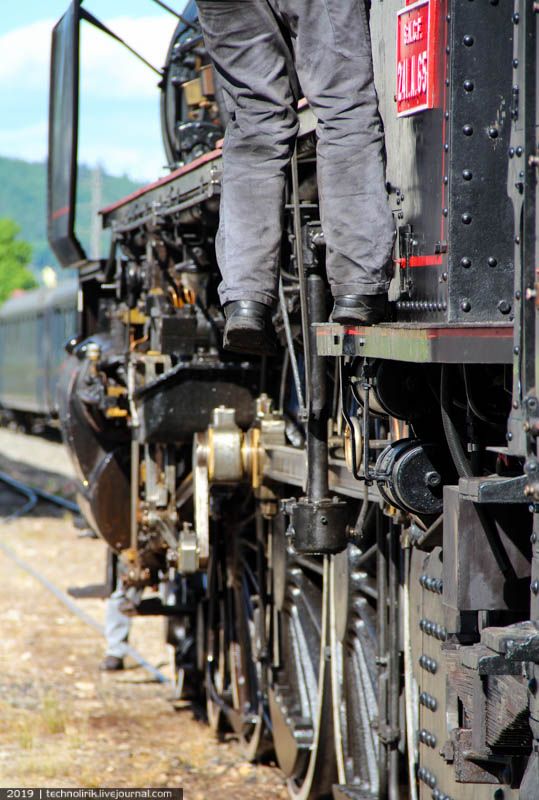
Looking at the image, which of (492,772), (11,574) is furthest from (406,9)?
(11,574)

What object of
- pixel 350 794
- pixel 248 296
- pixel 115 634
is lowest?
pixel 115 634

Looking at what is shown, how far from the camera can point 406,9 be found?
331cm

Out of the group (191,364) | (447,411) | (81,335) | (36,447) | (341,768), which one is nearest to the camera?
(447,411)

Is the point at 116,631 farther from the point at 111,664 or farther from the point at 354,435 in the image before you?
the point at 354,435

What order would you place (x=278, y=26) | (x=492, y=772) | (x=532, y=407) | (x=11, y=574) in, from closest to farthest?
(x=532, y=407) → (x=492, y=772) → (x=278, y=26) → (x=11, y=574)

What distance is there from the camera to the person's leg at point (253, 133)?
3.54 metres

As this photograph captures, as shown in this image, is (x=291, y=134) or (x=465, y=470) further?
(x=291, y=134)

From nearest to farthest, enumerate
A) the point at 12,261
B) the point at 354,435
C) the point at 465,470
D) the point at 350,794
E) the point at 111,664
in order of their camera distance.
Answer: the point at 465,470, the point at 354,435, the point at 350,794, the point at 111,664, the point at 12,261

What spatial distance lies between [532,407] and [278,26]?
150cm

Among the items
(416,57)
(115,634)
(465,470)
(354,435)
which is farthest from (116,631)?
(416,57)

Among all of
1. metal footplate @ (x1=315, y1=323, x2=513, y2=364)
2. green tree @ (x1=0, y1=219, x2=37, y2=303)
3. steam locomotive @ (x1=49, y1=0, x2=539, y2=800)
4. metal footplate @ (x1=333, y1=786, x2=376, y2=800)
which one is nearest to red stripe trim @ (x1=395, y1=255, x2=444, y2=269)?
steam locomotive @ (x1=49, y1=0, x2=539, y2=800)

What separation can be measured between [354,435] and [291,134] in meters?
0.89

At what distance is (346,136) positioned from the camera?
3.41m

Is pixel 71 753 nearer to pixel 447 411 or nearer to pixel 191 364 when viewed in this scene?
pixel 191 364
